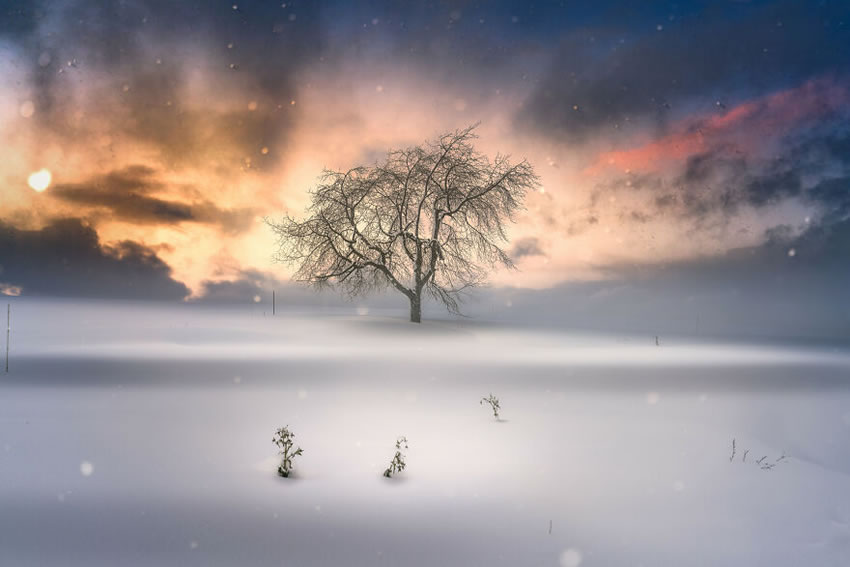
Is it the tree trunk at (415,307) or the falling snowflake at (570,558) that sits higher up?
the tree trunk at (415,307)

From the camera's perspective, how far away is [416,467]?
6.32 m

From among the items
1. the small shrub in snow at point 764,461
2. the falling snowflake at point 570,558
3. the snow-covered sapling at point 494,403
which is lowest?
the falling snowflake at point 570,558

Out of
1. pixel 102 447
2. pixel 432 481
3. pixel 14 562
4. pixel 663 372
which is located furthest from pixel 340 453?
pixel 663 372

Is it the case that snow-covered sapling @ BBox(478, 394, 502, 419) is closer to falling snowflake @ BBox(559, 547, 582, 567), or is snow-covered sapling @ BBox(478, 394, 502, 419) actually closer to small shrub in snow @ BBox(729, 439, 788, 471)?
small shrub in snow @ BBox(729, 439, 788, 471)

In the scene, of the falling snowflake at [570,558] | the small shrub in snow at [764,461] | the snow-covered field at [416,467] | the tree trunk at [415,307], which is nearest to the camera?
the falling snowflake at [570,558]

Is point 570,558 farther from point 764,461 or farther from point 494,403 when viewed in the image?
point 494,403

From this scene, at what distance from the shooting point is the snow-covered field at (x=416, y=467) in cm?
458

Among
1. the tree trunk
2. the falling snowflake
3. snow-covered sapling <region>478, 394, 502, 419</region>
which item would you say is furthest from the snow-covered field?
the tree trunk

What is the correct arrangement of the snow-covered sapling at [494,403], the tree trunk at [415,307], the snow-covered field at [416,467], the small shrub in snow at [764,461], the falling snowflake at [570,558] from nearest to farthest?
1. the falling snowflake at [570,558]
2. the snow-covered field at [416,467]
3. the small shrub in snow at [764,461]
4. the snow-covered sapling at [494,403]
5. the tree trunk at [415,307]

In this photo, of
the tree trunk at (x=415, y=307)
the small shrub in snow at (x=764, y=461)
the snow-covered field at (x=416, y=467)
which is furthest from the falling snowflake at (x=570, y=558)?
the tree trunk at (x=415, y=307)

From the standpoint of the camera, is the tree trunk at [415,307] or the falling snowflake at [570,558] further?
the tree trunk at [415,307]

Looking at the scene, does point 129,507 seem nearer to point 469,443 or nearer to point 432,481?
point 432,481

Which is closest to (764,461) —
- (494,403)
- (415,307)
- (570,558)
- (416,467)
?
(494,403)

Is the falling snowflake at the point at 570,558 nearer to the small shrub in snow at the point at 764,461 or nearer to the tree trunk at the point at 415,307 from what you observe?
the small shrub in snow at the point at 764,461
